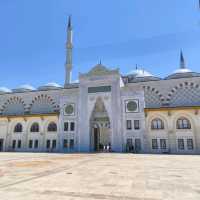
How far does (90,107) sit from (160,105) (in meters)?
10.5

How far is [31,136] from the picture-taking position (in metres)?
32.2

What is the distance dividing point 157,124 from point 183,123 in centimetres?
330

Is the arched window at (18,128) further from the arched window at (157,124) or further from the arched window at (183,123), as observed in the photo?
the arched window at (183,123)

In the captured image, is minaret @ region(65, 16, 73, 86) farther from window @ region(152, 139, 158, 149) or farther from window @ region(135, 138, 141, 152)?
window @ region(152, 139, 158, 149)

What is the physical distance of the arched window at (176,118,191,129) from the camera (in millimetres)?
25500

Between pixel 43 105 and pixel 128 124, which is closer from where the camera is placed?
pixel 128 124

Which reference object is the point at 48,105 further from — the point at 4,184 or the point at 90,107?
the point at 4,184

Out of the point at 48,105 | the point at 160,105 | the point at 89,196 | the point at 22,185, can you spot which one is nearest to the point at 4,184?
the point at 22,185

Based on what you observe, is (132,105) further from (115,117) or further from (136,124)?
(115,117)

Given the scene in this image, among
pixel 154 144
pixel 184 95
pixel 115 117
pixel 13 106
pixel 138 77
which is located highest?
pixel 138 77

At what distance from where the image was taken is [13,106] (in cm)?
3762

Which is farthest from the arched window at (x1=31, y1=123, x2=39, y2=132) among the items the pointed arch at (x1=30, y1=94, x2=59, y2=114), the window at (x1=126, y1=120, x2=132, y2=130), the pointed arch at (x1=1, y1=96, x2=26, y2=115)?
the window at (x1=126, y1=120, x2=132, y2=130)

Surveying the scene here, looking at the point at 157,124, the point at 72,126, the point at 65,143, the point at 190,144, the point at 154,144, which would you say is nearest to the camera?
the point at 190,144

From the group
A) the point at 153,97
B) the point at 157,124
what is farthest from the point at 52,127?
the point at 153,97
